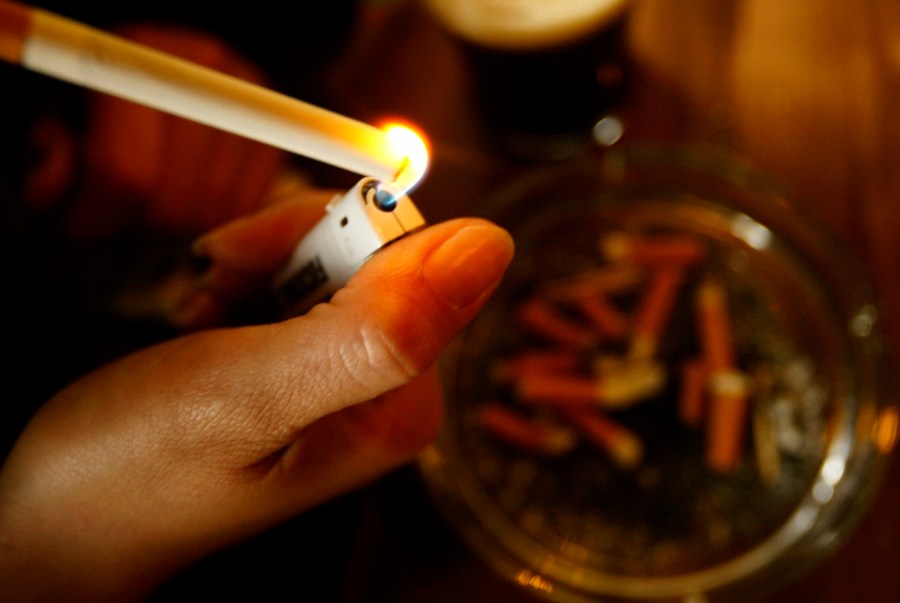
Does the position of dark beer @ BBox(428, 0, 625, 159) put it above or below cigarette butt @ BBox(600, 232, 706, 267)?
above

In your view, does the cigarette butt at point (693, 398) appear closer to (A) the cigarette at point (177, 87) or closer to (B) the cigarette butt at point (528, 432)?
(B) the cigarette butt at point (528, 432)

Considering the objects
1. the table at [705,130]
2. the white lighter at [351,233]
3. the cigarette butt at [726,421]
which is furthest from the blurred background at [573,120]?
the white lighter at [351,233]

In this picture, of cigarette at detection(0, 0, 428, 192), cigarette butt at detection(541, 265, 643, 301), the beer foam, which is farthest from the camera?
cigarette butt at detection(541, 265, 643, 301)

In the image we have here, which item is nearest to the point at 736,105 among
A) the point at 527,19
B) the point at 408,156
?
the point at 527,19

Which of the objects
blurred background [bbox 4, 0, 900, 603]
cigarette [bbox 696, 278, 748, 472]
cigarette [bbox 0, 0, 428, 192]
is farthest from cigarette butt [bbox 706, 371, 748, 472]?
cigarette [bbox 0, 0, 428, 192]

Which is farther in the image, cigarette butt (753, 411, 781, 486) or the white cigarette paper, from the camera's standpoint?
cigarette butt (753, 411, 781, 486)

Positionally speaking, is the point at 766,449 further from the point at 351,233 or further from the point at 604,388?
the point at 351,233

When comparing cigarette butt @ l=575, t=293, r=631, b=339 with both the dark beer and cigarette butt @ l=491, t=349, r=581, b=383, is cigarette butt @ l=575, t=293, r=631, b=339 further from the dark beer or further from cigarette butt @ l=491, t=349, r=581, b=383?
the dark beer
